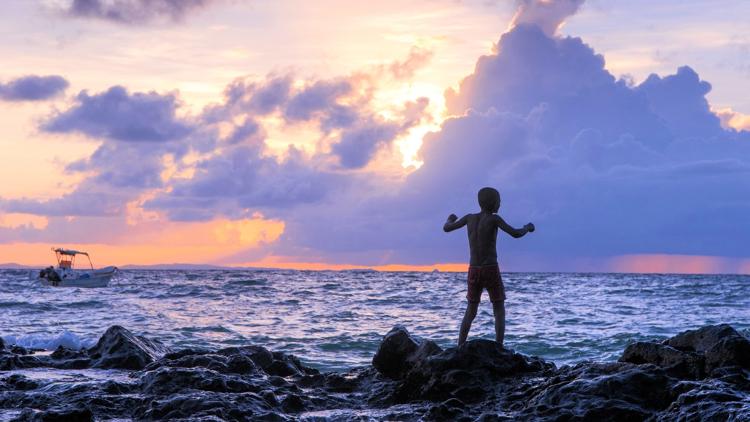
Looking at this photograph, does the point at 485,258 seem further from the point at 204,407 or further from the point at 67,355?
the point at 67,355

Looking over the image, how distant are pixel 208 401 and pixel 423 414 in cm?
200

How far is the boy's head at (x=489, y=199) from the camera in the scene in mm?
8992

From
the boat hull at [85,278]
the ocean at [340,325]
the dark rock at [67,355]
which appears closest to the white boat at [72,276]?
the boat hull at [85,278]

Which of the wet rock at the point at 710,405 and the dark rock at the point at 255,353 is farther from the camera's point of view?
the dark rock at the point at 255,353

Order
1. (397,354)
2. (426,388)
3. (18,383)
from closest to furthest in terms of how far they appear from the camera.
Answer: (426,388) < (18,383) < (397,354)


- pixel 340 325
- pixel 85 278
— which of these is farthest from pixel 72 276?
pixel 340 325

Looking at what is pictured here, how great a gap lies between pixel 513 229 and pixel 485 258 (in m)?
0.52

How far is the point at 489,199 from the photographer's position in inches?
354

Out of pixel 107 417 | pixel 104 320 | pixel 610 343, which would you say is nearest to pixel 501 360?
pixel 107 417

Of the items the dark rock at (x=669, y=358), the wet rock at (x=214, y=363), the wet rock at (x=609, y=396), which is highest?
the dark rock at (x=669, y=358)

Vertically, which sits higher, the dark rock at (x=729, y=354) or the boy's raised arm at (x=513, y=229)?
the boy's raised arm at (x=513, y=229)

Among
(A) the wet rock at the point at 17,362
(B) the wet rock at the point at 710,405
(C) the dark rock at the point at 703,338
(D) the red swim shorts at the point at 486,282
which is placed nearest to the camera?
(B) the wet rock at the point at 710,405

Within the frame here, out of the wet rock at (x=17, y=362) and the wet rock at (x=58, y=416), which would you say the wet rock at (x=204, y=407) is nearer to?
the wet rock at (x=58, y=416)

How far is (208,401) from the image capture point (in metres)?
6.84
